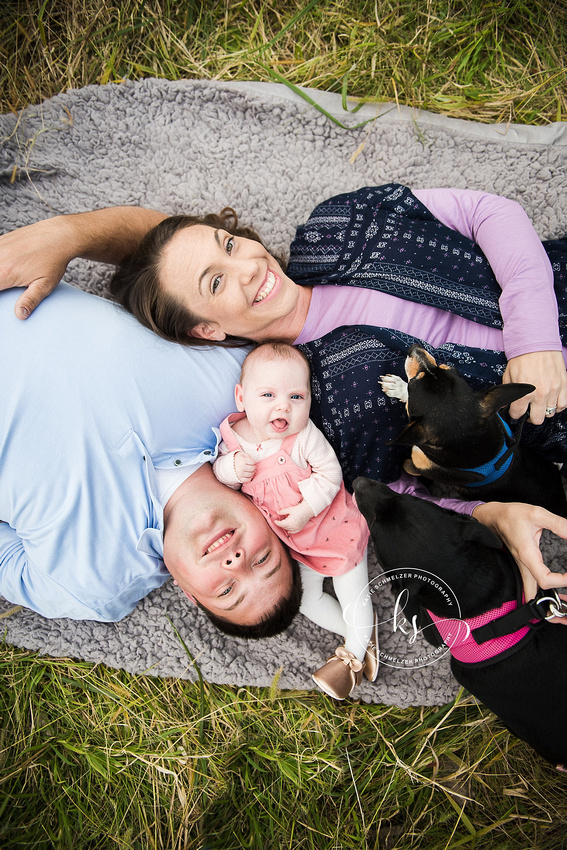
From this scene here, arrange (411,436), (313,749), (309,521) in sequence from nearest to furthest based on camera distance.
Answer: (411,436)
(309,521)
(313,749)

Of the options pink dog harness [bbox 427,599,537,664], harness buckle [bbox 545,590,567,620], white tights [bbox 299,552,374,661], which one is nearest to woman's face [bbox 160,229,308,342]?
white tights [bbox 299,552,374,661]

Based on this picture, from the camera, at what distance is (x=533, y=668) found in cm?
180

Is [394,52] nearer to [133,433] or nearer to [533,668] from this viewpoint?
[133,433]

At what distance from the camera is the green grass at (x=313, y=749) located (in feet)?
7.97

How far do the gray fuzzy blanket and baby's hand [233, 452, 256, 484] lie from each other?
1.30 m

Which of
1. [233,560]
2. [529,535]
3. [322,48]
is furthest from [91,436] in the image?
[322,48]

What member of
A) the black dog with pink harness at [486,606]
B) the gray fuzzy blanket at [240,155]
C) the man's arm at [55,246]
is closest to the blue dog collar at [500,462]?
the black dog with pink harness at [486,606]

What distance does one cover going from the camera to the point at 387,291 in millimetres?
2223

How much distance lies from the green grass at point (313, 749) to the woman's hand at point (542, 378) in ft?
4.88

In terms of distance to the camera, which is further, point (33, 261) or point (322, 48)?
point (322, 48)

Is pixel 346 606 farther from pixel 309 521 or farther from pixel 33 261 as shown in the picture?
pixel 33 261

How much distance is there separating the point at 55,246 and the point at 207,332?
70 centimetres

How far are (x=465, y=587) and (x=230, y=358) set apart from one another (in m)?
1.35

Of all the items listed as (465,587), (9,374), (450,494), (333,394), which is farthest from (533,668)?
(9,374)
